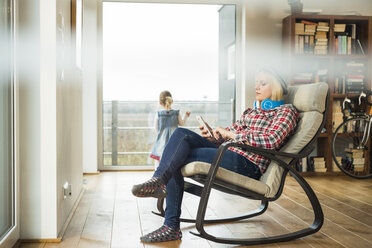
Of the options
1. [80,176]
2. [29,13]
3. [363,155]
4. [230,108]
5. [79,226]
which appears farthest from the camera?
[230,108]

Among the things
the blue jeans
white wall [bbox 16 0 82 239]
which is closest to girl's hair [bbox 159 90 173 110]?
the blue jeans

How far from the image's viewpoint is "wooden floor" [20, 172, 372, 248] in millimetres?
2504

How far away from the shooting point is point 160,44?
5430mm

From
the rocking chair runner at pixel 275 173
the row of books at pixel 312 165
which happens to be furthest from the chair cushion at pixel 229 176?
the row of books at pixel 312 165

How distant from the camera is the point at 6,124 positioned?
225 cm

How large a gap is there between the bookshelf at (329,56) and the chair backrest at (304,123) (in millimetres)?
2257

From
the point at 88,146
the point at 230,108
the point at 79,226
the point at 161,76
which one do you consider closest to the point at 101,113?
the point at 88,146

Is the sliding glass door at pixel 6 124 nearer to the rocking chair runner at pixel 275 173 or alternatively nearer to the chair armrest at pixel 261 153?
the rocking chair runner at pixel 275 173

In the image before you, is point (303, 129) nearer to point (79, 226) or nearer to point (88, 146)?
point (79, 226)

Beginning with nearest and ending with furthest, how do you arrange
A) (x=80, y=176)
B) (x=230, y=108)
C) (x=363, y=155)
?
(x=80, y=176) < (x=363, y=155) < (x=230, y=108)

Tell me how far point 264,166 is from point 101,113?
3.12m

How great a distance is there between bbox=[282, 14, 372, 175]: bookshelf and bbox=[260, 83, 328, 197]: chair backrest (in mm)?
2257

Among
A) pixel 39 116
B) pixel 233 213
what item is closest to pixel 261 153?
pixel 233 213

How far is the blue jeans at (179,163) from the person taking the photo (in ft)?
8.06
